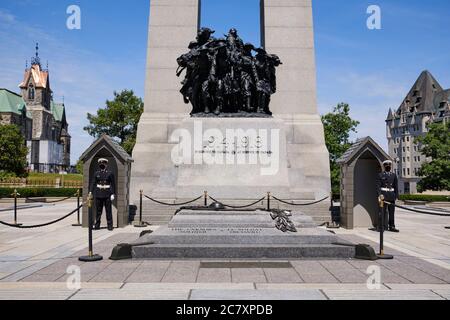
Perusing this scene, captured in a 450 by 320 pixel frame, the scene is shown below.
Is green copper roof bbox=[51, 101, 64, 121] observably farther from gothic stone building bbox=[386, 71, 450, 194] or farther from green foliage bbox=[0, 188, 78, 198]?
green foliage bbox=[0, 188, 78, 198]

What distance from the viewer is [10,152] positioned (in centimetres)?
6525

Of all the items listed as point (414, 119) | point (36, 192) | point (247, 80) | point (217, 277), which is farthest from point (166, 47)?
point (414, 119)

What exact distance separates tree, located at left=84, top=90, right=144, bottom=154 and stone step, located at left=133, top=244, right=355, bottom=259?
50914mm

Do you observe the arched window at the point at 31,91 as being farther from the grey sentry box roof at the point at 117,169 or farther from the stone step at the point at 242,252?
the stone step at the point at 242,252

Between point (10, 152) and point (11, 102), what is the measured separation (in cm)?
7066

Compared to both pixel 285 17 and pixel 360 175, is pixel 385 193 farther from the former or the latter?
pixel 285 17

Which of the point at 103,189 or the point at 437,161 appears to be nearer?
the point at 103,189

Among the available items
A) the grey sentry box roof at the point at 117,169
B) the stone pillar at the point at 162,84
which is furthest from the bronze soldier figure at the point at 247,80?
the grey sentry box roof at the point at 117,169

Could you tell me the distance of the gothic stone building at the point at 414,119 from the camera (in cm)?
10069

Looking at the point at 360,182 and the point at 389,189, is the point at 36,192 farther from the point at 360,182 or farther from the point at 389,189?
the point at 389,189

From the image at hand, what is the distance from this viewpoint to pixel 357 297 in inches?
236

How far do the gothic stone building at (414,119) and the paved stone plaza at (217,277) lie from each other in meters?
98.6

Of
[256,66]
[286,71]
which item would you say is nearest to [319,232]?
[256,66]
